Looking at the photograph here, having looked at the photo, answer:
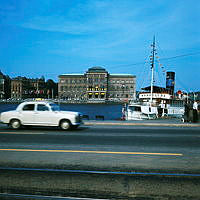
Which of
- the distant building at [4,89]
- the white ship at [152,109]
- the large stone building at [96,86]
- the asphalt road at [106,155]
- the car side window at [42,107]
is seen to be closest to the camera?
the asphalt road at [106,155]

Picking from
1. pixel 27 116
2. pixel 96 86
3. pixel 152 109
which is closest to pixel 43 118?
pixel 27 116

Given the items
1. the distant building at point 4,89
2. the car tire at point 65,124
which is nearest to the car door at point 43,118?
the car tire at point 65,124

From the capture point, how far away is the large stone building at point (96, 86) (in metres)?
154

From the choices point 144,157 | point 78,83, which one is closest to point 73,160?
point 144,157

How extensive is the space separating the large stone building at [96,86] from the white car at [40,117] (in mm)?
137557

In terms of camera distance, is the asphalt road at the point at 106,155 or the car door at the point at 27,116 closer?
the asphalt road at the point at 106,155

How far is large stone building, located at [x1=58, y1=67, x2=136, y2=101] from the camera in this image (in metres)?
154

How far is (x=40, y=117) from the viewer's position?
1334 centimetres

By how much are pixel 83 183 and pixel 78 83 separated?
518ft

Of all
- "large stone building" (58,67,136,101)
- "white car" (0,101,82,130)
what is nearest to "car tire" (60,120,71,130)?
"white car" (0,101,82,130)

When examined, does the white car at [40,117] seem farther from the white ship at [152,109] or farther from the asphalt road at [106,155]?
the white ship at [152,109]

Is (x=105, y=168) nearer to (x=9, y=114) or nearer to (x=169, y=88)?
(x=9, y=114)

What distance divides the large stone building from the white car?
451 ft

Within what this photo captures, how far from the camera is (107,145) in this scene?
28.8ft
